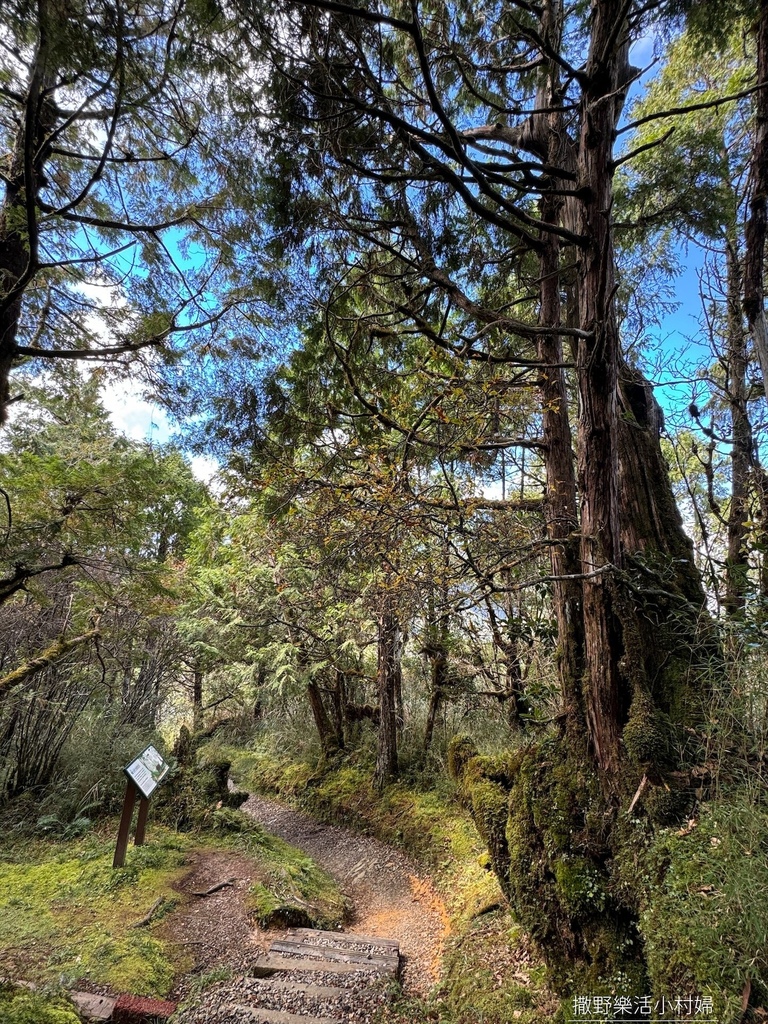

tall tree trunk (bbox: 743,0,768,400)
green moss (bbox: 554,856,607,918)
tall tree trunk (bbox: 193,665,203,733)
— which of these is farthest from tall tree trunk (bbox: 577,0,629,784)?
tall tree trunk (bbox: 193,665,203,733)

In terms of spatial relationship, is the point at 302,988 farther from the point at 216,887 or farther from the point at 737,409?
the point at 737,409

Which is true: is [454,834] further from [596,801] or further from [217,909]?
[596,801]

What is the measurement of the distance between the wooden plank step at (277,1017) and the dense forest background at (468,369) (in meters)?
1.38

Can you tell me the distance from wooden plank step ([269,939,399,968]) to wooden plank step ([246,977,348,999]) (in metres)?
0.39

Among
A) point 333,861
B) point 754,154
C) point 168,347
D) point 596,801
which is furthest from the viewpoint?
point 333,861

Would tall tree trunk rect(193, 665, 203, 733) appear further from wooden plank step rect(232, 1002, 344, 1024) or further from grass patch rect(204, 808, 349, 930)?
wooden plank step rect(232, 1002, 344, 1024)

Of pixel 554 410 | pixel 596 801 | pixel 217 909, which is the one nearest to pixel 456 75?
pixel 554 410

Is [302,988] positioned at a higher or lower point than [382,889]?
higher

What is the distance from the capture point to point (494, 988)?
10.3 feet

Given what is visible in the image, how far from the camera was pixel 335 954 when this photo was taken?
3.61 metres

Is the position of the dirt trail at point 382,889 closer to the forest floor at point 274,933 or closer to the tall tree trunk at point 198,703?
the forest floor at point 274,933

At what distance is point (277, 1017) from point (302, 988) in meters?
0.31

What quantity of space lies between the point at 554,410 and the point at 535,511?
3.22 feet

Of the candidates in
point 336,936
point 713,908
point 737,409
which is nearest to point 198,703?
point 336,936
